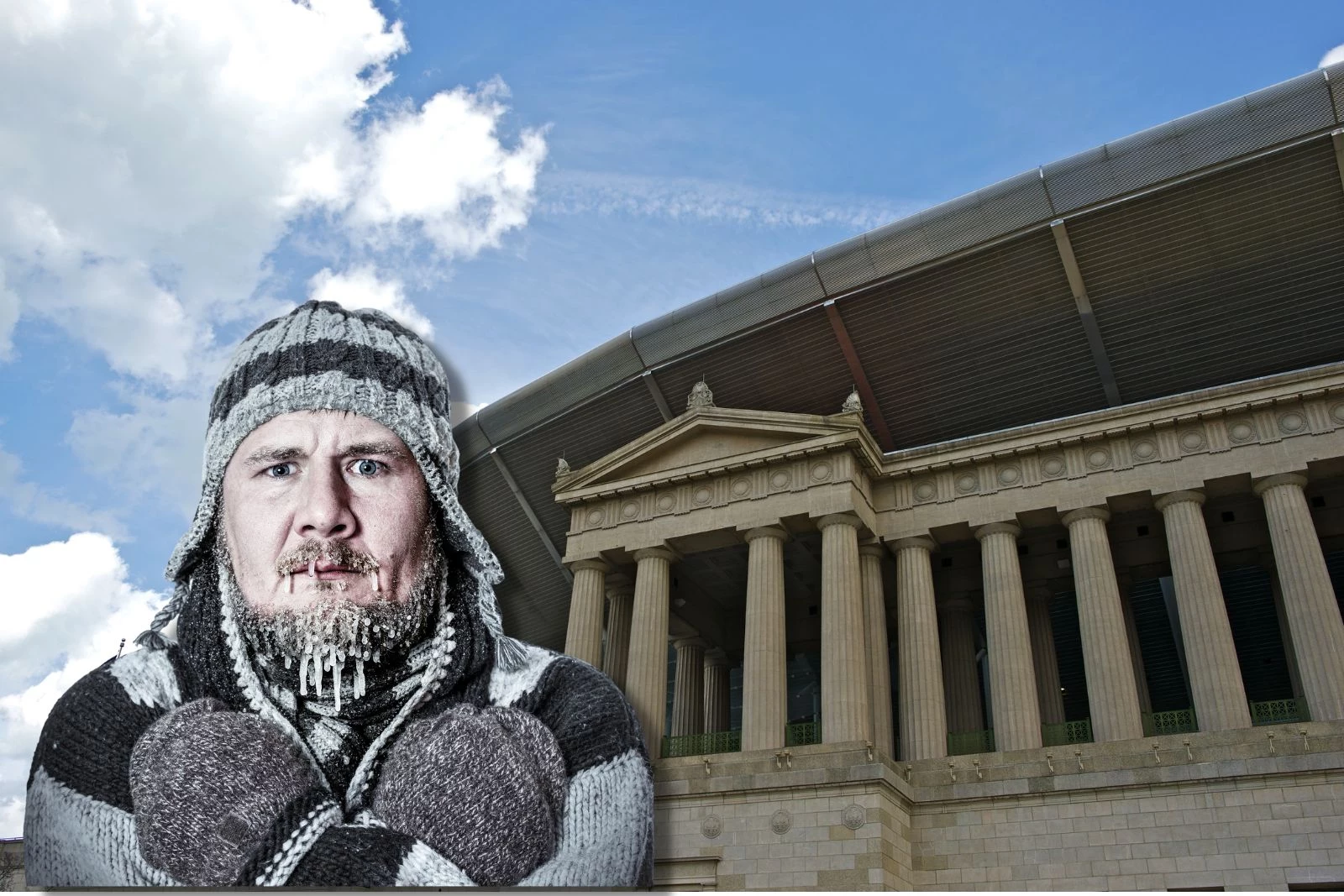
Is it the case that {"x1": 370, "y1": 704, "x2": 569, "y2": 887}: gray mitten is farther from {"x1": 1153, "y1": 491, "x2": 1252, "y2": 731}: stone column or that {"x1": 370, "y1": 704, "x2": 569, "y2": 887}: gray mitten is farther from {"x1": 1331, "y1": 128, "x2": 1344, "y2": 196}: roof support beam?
{"x1": 1331, "y1": 128, "x2": 1344, "y2": 196}: roof support beam

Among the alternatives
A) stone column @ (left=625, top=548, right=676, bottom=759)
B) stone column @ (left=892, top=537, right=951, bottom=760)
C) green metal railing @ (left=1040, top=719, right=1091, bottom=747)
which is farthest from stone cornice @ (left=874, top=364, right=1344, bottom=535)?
stone column @ (left=625, top=548, right=676, bottom=759)

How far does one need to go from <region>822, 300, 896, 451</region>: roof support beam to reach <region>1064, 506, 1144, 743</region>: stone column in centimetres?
651

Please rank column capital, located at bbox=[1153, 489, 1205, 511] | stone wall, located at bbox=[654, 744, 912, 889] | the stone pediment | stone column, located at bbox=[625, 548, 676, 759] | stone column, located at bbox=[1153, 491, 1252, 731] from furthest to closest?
the stone pediment
stone column, located at bbox=[625, 548, 676, 759]
column capital, located at bbox=[1153, 489, 1205, 511]
stone column, located at bbox=[1153, 491, 1252, 731]
stone wall, located at bbox=[654, 744, 912, 889]

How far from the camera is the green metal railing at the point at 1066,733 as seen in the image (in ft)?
94.1

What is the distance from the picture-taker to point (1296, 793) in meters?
23.5

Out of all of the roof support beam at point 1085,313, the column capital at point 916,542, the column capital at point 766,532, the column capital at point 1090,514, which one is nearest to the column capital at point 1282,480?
the column capital at point 1090,514

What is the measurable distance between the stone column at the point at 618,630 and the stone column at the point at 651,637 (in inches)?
52.9

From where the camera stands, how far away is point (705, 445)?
105 feet

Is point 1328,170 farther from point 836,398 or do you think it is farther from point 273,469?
point 273,469

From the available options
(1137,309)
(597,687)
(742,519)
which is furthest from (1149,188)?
(597,687)

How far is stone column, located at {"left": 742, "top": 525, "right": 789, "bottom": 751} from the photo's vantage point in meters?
27.7

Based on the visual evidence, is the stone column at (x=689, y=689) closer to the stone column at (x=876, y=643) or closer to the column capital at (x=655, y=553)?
the column capital at (x=655, y=553)

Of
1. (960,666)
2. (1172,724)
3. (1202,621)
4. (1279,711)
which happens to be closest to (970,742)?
(960,666)

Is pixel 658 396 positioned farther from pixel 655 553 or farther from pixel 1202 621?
pixel 1202 621
